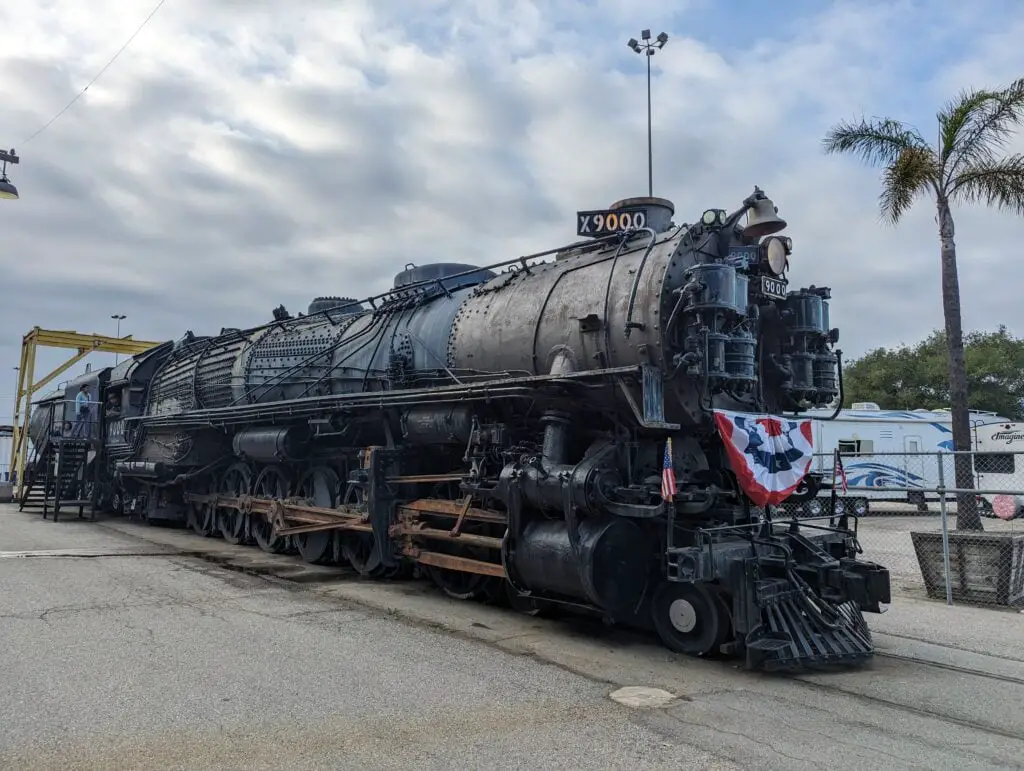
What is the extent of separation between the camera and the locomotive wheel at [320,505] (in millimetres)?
10133

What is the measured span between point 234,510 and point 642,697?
369 inches

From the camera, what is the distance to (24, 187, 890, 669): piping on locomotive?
5949 mm

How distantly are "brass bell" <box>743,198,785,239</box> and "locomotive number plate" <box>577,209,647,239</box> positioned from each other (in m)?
1.21

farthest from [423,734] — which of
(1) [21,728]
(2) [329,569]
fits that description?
(2) [329,569]

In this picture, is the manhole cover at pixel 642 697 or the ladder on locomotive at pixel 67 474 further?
the ladder on locomotive at pixel 67 474

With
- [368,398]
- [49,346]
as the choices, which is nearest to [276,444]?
[368,398]

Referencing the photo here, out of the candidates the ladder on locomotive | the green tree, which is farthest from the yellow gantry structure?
the green tree

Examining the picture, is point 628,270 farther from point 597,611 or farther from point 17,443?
point 17,443

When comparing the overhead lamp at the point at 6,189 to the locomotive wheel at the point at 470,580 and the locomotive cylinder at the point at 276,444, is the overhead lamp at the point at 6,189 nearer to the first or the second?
the locomotive cylinder at the point at 276,444

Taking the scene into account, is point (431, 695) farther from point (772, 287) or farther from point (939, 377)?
point (939, 377)

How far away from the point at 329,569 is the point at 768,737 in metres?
6.83

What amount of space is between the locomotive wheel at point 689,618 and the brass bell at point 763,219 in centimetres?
305

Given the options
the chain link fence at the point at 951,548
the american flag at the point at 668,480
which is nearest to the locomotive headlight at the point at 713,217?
the american flag at the point at 668,480

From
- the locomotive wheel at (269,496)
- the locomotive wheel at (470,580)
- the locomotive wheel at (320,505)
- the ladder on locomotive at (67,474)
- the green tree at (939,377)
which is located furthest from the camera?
the green tree at (939,377)
